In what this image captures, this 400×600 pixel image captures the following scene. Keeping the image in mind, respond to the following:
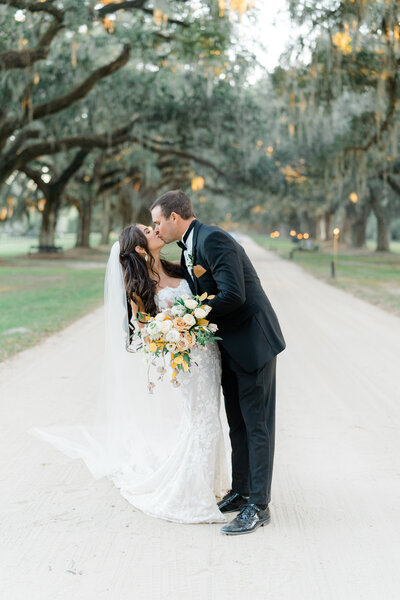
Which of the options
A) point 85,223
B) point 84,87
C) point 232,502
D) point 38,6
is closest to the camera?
point 232,502

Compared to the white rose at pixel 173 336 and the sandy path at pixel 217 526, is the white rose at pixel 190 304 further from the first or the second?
the sandy path at pixel 217 526

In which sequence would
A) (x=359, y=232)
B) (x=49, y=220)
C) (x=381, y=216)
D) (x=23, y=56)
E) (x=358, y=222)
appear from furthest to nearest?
(x=359, y=232) → (x=358, y=222) → (x=381, y=216) → (x=49, y=220) → (x=23, y=56)

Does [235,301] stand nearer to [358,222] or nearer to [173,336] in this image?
[173,336]

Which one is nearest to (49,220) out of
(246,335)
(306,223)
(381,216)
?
(381,216)

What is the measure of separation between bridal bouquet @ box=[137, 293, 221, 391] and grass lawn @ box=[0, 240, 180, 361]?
2.35 feet

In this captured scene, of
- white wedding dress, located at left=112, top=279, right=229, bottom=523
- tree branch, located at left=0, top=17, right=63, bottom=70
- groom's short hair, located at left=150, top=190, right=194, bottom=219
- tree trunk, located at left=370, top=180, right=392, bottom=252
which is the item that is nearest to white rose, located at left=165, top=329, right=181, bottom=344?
white wedding dress, located at left=112, top=279, right=229, bottom=523

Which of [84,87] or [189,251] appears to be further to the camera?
[84,87]

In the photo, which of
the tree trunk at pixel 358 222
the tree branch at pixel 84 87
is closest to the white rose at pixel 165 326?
the tree branch at pixel 84 87

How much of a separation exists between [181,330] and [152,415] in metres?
1.14

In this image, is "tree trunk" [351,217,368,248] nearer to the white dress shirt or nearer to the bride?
the bride

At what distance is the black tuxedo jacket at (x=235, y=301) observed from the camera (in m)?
3.80

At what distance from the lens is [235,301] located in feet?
12.4

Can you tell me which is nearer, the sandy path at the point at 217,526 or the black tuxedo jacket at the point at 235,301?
the sandy path at the point at 217,526

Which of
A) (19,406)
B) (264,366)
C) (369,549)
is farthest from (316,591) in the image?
(19,406)
